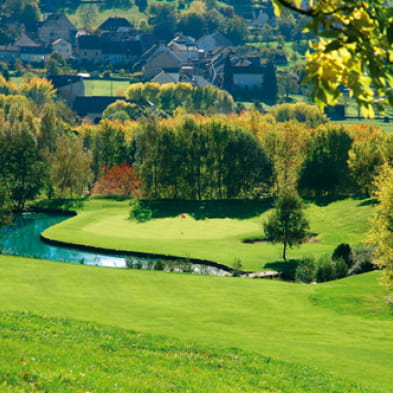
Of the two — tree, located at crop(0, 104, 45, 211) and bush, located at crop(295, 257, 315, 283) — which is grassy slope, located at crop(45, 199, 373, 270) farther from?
tree, located at crop(0, 104, 45, 211)

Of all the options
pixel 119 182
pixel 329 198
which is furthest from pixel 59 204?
pixel 329 198

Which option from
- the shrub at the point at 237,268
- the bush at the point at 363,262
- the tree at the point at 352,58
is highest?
the tree at the point at 352,58

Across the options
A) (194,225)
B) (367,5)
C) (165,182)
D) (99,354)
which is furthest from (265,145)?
(367,5)

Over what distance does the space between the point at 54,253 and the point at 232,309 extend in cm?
3589

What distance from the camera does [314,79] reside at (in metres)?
7.16

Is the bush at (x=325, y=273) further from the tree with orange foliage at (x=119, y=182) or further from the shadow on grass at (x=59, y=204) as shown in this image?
the tree with orange foliage at (x=119, y=182)

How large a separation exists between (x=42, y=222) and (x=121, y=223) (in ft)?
33.2

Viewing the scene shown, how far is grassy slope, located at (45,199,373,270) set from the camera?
68819mm

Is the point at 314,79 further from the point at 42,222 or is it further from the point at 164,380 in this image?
the point at 42,222

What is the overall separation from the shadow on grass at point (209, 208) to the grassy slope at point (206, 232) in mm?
664

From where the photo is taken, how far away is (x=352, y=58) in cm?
718

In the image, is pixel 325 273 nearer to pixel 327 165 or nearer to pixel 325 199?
pixel 325 199

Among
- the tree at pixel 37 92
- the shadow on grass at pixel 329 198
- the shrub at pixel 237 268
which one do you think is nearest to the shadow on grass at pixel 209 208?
the shadow on grass at pixel 329 198

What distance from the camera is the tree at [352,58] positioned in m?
7.12
